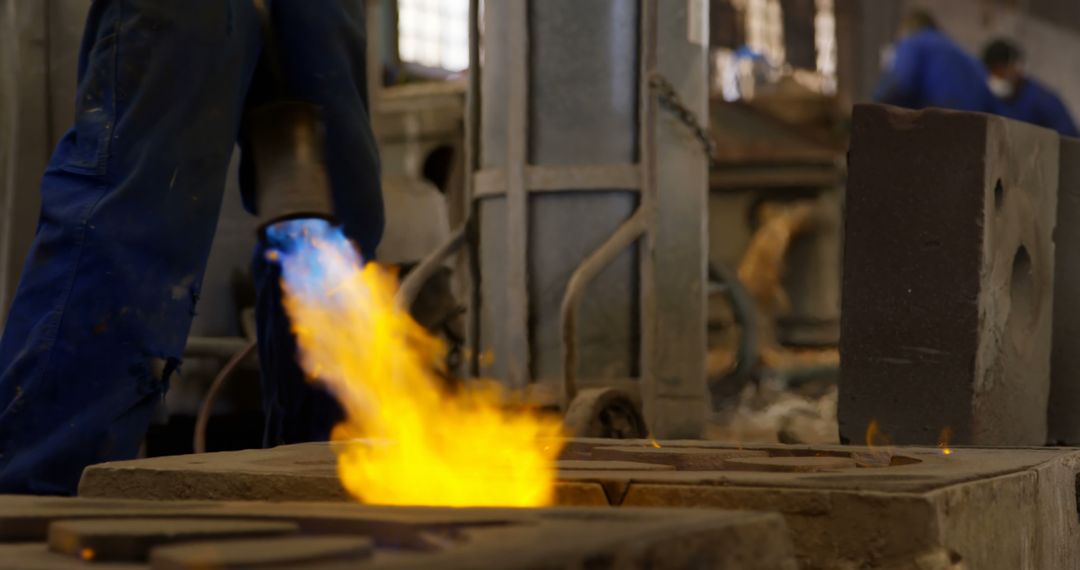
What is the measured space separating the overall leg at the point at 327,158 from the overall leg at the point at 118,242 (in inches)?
11.6

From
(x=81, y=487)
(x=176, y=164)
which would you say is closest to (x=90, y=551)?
(x=81, y=487)

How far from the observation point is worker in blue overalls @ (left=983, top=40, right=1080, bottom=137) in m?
8.48

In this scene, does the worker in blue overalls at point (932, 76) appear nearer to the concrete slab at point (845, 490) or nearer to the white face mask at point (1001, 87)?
the white face mask at point (1001, 87)

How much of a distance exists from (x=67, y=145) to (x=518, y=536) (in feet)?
4.90

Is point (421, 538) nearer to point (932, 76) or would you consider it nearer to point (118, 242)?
point (118, 242)

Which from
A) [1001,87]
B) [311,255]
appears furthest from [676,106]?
[1001,87]

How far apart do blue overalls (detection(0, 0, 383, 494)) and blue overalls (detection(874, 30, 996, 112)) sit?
5781 mm

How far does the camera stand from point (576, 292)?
3.98 meters

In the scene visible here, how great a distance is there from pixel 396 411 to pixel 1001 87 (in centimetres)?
705

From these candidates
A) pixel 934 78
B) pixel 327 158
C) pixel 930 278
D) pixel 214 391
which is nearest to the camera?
pixel 930 278

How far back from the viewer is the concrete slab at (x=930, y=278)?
9.75 feet

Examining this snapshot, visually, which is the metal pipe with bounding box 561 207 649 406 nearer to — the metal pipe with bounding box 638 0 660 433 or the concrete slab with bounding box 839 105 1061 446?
the metal pipe with bounding box 638 0 660 433

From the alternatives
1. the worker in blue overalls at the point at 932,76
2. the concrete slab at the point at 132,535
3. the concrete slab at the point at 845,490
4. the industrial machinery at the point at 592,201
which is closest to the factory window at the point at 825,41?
the worker in blue overalls at the point at 932,76

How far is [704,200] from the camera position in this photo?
450 cm
